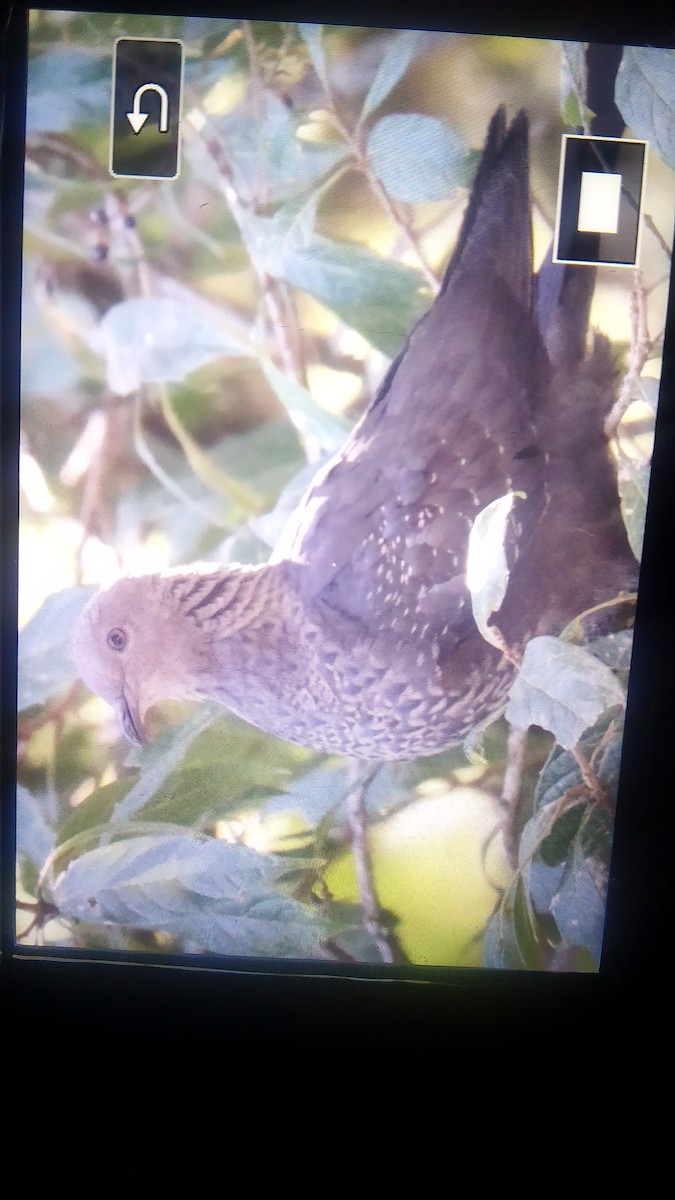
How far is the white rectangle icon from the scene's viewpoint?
73 centimetres

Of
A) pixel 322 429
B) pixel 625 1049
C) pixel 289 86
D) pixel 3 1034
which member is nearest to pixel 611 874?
pixel 625 1049

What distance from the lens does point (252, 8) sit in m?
0.71

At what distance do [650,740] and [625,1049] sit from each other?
0.33 meters

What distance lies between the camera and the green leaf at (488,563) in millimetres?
755

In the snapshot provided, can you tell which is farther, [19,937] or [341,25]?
[19,937]

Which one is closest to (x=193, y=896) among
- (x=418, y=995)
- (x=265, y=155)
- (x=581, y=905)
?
(x=418, y=995)

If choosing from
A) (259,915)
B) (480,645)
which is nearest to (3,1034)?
(259,915)

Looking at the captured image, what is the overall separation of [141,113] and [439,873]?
0.80m

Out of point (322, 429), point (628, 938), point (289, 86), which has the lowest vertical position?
A: point (628, 938)

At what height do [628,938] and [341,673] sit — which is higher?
[341,673]

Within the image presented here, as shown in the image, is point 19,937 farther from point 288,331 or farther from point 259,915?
point 288,331

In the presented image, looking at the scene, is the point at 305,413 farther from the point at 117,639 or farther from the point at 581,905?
the point at 581,905

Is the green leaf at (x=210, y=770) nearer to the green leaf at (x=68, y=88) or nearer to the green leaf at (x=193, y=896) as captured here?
the green leaf at (x=193, y=896)

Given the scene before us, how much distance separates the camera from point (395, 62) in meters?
0.71
